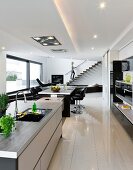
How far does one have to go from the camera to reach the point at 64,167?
2.80 m

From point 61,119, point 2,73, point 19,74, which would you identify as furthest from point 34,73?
point 61,119

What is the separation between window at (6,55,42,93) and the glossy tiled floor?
548 cm

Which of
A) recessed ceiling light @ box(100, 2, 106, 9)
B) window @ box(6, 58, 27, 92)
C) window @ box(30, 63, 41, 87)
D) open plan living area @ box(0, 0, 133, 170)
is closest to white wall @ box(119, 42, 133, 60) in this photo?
open plan living area @ box(0, 0, 133, 170)

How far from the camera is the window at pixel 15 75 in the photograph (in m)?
9.48

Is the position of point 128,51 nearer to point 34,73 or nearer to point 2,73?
point 2,73

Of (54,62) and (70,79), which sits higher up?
(54,62)

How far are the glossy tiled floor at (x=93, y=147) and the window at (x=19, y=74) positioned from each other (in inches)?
216

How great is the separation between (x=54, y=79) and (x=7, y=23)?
39.1 feet

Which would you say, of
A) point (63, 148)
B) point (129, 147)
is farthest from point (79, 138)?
point (129, 147)

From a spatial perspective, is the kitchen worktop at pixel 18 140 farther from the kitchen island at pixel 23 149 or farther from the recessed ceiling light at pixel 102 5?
the recessed ceiling light at pixel 102 5

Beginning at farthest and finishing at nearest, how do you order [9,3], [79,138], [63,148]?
[79,138] < [63,148] < [9,3]

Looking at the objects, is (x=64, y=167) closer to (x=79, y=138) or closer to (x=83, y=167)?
(x=83, y=167)

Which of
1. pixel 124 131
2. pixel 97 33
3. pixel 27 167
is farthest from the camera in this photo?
pixel 97 33

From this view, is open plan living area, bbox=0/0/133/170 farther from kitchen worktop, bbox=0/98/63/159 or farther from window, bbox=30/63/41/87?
window, bbox=30/63/41/87
